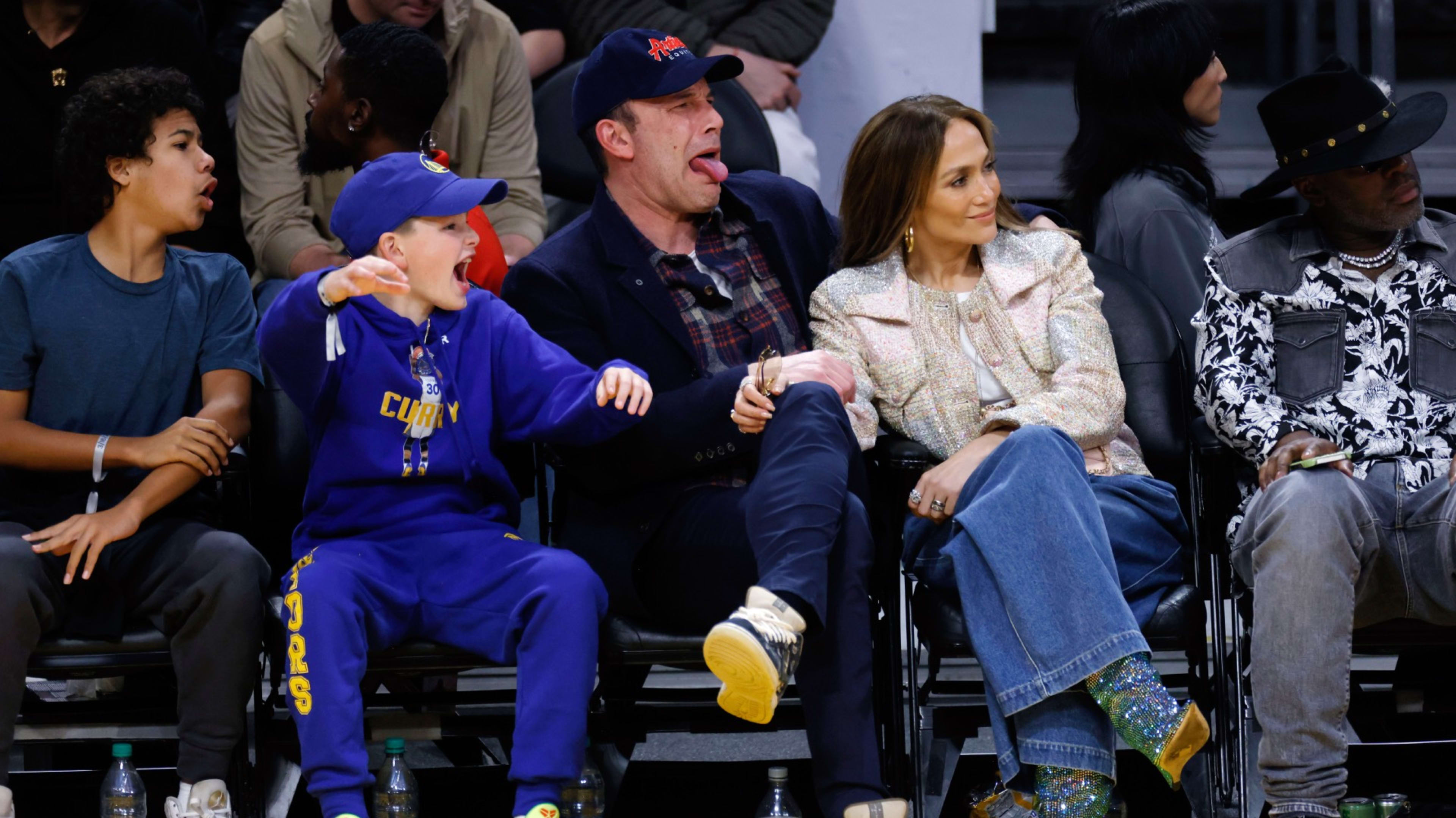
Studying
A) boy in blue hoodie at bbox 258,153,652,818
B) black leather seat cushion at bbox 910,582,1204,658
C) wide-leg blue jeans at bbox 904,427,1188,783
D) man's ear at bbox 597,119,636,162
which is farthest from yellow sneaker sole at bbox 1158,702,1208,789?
man's ear at bbox 597,119,636,162

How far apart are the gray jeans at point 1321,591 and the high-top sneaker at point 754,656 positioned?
0.83 metres

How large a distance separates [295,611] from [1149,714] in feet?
4.61

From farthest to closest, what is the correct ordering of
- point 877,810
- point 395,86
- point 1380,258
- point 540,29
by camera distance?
point 540,29, point 395,86, point 1380,258, point 877,810

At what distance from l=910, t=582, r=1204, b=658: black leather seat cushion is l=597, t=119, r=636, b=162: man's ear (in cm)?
110

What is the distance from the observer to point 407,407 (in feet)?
10.8

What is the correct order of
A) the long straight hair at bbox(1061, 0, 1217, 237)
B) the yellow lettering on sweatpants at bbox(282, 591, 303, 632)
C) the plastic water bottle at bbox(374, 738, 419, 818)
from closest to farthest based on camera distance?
the yellow lettering on sweatpants at bbox(282, 591, 303, 632)
the plastic water bottle at bbox(374, 738, 419, 818)
the long straight hair at bbox(1061, 0, 1217, 237)

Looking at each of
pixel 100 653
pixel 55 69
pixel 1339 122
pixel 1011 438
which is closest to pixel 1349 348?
pixel 1339 122

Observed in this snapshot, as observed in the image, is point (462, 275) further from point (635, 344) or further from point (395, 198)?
point (635, 344)

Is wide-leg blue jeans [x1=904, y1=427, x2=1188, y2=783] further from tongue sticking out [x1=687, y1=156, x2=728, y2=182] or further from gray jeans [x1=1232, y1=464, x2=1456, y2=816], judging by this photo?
tongue sticking out [x1=687, y1=156, x2=728, y2=182]

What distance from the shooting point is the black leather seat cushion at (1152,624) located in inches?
124

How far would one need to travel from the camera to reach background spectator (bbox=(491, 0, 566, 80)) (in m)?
4.80

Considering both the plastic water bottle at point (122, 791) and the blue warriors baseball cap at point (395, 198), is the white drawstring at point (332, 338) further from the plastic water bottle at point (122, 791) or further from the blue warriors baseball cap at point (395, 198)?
the plastic water bottle at point (122, 791)

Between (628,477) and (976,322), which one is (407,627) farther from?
(976,322)

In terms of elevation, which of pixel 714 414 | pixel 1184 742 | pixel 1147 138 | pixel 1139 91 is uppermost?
pixel 1139 91
